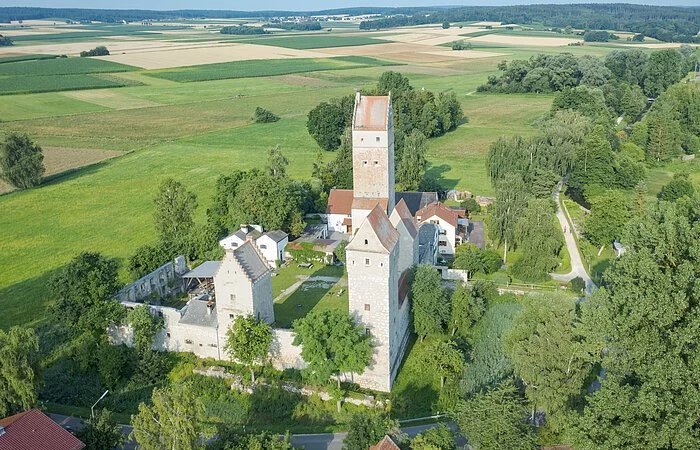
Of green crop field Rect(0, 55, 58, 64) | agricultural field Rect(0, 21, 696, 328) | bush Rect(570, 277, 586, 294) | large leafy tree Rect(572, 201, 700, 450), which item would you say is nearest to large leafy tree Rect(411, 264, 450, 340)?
agricultural field Rect(0, 21, 696, 328)

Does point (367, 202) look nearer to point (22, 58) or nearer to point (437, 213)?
point (437, 213)

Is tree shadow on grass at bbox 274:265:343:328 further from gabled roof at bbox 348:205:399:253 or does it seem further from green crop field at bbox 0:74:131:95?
green crop field at bbox 0:74:131:95

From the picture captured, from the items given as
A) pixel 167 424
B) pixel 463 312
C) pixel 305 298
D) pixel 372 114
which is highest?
pixel 372 114

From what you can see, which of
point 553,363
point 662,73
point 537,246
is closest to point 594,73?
point 662,73

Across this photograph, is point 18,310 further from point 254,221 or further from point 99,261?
point 254,221

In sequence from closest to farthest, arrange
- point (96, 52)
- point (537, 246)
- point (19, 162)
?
point (537, 246) → point (19, 162) → point (96, 52)

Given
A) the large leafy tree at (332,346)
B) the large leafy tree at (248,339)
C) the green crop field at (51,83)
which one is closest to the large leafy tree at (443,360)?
the large leafy tree at (332,346)
